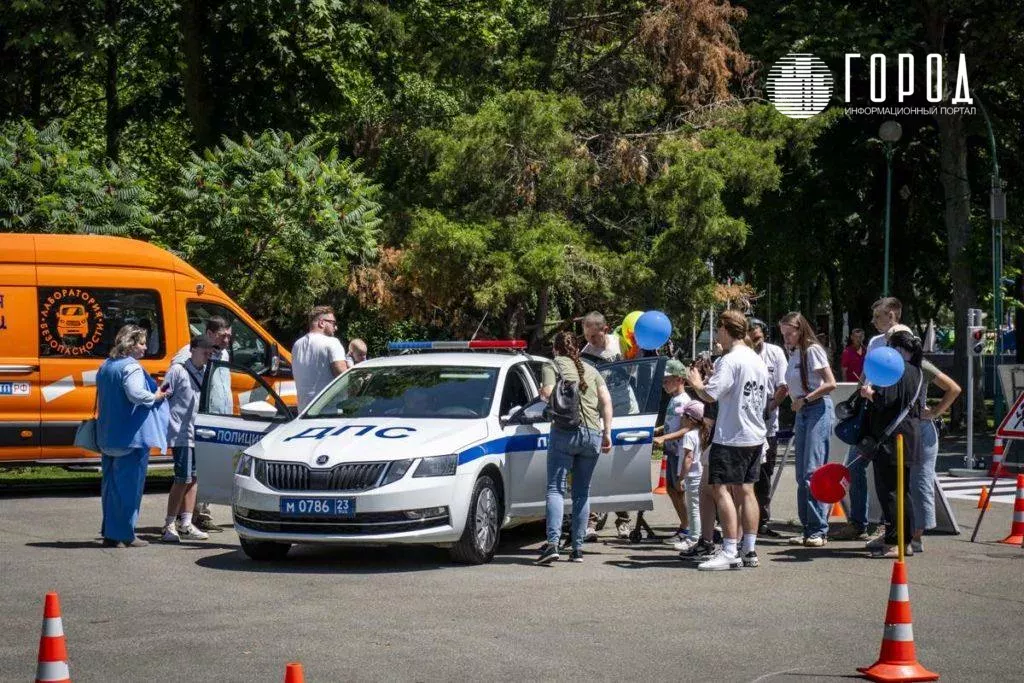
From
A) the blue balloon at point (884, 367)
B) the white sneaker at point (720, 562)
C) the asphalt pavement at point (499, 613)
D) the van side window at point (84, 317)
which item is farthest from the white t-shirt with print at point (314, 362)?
the blue balloon at point (884, 367)

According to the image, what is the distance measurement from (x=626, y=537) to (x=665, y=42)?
575 inches

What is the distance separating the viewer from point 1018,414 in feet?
42.8

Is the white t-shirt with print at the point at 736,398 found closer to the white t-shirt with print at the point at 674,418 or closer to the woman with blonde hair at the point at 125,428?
the white t-shirt with print at the point at 674,418

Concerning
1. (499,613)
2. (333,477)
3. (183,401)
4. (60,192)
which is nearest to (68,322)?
(183,401)

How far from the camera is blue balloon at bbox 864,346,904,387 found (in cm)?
1104

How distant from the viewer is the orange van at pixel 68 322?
16.3 metres

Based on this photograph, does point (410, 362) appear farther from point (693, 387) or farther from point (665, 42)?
point (665, 42)

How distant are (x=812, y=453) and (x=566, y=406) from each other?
240 cm

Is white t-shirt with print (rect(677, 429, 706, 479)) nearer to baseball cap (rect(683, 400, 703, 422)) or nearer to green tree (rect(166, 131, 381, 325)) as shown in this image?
baseball cap (rect(683, 400, 703, 422))

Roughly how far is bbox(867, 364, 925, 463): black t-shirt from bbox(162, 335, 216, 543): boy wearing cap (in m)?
5.42

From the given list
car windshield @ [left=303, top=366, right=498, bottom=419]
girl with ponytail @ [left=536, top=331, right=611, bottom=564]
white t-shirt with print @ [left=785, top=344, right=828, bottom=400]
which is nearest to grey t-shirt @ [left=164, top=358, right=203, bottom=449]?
car windshield @ [left=303, top=366, right=498, bottom=419]

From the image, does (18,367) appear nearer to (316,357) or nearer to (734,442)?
(316,357)

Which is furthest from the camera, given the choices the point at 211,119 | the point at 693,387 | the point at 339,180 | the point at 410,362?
the point at 211,119

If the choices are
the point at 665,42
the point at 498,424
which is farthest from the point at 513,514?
the point at 665,42
